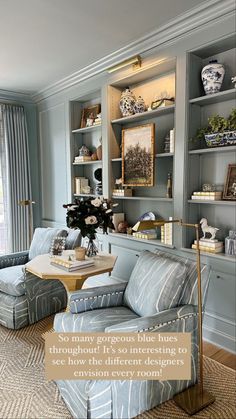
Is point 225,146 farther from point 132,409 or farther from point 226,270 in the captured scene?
point 132,409

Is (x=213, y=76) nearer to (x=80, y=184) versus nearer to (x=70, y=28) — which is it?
(x=70, y=28)

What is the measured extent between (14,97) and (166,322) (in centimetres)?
405

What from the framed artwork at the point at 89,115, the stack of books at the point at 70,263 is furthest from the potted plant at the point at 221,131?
the framed artwork at the point at 89,115

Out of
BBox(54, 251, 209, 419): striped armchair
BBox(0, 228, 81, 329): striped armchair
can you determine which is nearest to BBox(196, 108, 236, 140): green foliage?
BBox(54, 251, 209, 419): striped armchair

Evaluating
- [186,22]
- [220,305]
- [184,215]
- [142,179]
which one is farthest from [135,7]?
[220,305]

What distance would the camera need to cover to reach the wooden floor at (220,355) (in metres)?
2.28

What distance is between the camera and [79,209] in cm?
249

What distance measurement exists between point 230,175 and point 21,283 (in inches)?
83.4

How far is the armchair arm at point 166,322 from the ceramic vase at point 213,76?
1715 mm

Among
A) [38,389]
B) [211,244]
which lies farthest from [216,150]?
[38,389]

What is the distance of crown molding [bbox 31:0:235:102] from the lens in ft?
7.22

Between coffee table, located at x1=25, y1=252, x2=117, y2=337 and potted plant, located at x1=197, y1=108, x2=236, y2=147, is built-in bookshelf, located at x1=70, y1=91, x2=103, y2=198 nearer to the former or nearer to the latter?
coffee table, located at x1=25, y1=252, x2=117, y2=337

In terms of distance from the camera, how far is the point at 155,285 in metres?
1.98

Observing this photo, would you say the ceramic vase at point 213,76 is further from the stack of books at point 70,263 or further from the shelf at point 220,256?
the stack of books at point 70,263
